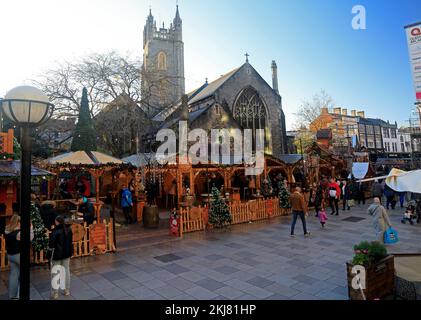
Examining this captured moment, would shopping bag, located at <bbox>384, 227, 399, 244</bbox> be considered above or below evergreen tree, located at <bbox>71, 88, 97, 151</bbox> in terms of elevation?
below

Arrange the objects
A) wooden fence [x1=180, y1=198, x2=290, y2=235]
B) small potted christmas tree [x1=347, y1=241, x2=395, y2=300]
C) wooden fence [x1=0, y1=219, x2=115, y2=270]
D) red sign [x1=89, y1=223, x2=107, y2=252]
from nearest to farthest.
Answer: small potted christmas tree [x1=347, y1=241, x2=395, y2=300]
wooden fence [x1=0, y1=219, x2=115, y2=270]
red sign [x1=89, y1=223, x2=107, y2=252]
wooden fence [x1=180, y1=198, x2=290, y2=235]

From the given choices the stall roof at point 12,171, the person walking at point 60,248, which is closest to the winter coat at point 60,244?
the person walking at point 60,248

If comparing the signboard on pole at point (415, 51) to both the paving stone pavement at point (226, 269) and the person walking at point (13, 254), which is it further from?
the person walking at point (13, 254)

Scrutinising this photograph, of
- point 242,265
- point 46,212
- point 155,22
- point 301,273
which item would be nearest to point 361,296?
point 301,273

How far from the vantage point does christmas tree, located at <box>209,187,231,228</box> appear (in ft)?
37.3

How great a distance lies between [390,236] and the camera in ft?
24.8

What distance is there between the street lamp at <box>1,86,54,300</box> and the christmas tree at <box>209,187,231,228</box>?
8.22 m

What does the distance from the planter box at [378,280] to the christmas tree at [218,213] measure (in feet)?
22.5

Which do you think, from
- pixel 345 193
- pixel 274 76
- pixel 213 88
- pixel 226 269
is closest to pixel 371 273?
pixel 226 269

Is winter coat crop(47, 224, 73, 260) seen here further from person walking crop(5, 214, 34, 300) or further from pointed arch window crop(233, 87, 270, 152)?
pointed arch window crop(233, 87, 270, 152)

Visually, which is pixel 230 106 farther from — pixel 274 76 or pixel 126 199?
pixel 126 199

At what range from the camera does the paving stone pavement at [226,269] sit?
18.0 feet

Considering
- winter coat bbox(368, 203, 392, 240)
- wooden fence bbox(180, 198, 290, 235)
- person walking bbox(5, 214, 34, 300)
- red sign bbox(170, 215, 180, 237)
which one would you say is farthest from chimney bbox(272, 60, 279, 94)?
person walking bbox(5, 214, 34, 300)
